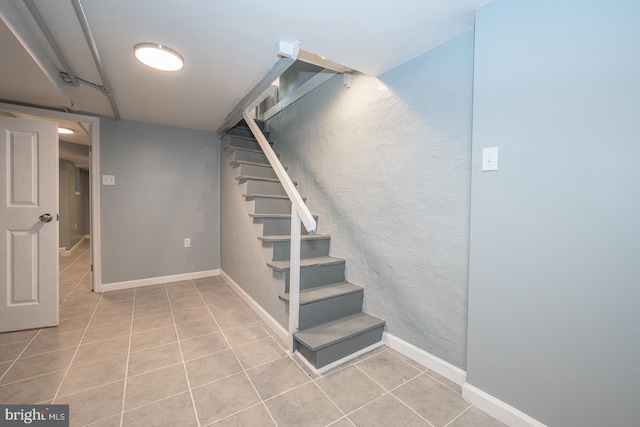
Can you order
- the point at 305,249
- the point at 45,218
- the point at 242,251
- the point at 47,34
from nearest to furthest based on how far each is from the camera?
1. the point at 47,34
2. the point at 45,218
3. the point at 305,249
4. the point at 242,251

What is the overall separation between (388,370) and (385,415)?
367mm

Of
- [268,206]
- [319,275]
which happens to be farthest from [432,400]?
[268,206]

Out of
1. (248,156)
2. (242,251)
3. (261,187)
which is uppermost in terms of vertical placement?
(248,156)

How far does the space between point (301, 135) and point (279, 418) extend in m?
2.53

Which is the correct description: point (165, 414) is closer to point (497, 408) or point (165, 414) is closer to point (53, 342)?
point (53, 342)

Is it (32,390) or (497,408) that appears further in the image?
(32,390)

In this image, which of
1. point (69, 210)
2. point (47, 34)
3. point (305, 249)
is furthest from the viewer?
point (69, 210)

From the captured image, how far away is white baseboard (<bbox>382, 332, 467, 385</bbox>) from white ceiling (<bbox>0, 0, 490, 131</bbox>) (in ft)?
6.55

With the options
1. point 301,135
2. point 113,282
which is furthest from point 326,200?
point 113,282

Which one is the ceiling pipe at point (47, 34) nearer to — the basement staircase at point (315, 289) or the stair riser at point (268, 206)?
the basement staircase at point (315, 289)

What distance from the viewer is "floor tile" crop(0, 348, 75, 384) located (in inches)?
59.2

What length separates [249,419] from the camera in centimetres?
124

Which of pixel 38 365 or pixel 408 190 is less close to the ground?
pixel 408 190

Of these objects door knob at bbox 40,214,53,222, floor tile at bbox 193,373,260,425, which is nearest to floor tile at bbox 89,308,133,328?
door knob at bbox 40,214,53,222
